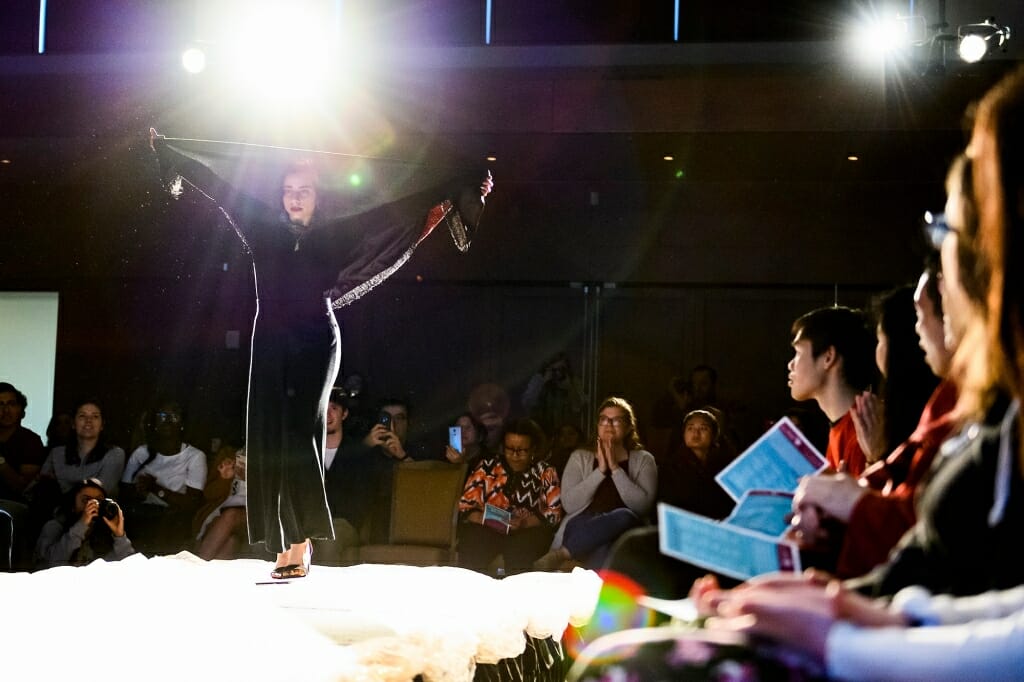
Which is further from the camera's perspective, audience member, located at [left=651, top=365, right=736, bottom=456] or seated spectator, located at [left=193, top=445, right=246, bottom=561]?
audience member, located at [left=651, top=365, right=736, bottom=456]

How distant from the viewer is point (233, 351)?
7887mm

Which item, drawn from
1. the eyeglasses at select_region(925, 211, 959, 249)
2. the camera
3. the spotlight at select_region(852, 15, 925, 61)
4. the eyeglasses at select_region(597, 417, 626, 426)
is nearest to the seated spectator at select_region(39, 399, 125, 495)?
the camera

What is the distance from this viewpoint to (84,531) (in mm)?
4918

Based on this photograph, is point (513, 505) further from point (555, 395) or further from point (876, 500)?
point (876, 500)

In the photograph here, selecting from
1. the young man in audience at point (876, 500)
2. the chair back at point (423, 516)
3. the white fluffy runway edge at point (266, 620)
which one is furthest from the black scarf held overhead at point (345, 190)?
the young man in audience at point (876, 500)

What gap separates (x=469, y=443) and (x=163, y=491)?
1.47m

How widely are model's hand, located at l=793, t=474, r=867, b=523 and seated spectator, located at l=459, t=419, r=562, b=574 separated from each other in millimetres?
3431

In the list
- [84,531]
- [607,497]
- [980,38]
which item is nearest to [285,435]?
[607,497]

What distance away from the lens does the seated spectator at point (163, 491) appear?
5.26 metres

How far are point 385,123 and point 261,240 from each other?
2565 mm

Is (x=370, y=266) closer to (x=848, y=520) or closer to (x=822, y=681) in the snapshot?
(x=848, y=520)

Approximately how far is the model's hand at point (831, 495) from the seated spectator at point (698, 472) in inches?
66.7

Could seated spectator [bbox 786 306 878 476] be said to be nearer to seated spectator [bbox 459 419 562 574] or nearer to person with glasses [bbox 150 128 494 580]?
person with glasses [bbox 150 128 494 580]

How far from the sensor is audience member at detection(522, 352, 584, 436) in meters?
7.04
